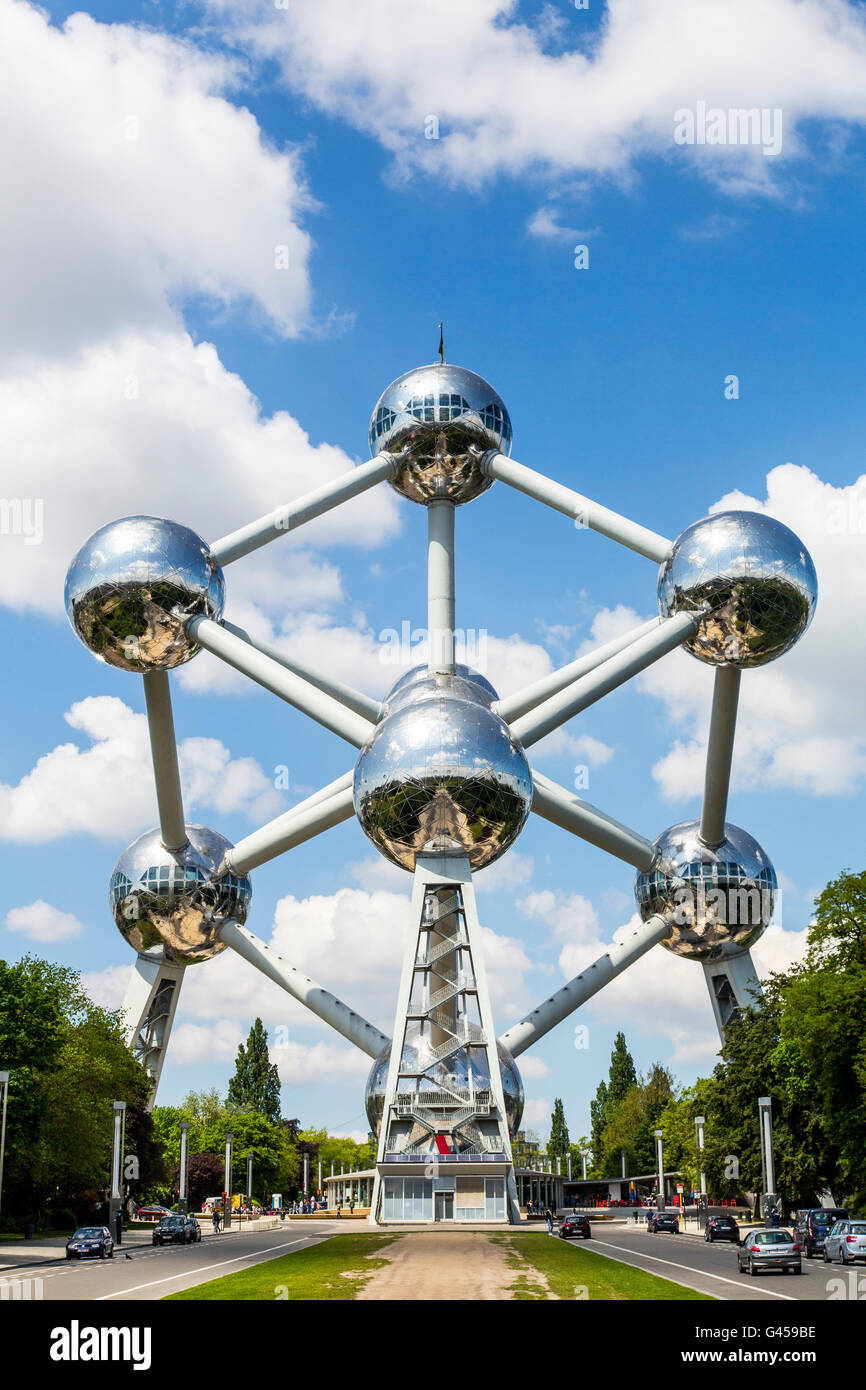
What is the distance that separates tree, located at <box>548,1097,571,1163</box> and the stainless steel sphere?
77.3 metres

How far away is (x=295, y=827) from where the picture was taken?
33625mm

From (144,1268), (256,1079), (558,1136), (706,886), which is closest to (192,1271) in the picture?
(144,1268)

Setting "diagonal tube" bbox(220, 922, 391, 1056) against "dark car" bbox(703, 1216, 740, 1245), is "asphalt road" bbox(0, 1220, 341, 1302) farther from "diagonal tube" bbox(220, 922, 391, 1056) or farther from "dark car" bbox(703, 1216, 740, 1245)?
"dark car" bbox(703, 1216, 740, 1245)

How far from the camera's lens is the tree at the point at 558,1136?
108819 mm

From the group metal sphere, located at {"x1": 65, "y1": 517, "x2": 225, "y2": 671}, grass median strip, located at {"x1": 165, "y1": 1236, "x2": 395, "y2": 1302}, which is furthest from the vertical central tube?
grass median strip, located at {"x1": 165, "y1": 1236, "x2": 395, "y2": 1302}

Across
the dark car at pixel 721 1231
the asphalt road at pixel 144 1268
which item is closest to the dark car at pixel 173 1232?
the asphalt road at pixel 144 1268

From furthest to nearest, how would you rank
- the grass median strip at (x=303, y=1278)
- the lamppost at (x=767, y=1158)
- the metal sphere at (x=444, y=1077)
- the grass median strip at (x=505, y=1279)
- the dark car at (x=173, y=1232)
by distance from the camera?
the lamppost at (x=767, y=1158), the dark car at (x=173, y=1232), the metal sphere at (x=444, y=1077), the grass median strip at (x=303, y=1278), the grass median strip at (x=505, y=1279)

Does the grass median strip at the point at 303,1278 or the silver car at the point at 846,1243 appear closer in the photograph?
the grass median strip at the point at 303,1278

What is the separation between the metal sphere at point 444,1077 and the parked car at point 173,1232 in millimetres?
4840

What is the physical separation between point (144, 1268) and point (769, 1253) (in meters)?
9.38

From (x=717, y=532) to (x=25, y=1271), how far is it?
62.0 ft

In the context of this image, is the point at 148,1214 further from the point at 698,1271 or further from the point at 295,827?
the point at 698,1271

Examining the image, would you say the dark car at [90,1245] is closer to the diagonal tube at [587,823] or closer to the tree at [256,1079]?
the diagonal tube at [587,823]
